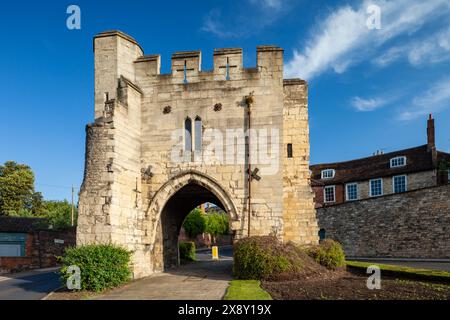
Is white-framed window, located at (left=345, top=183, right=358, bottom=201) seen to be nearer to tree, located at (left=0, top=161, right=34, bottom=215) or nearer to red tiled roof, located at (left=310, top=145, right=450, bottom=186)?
red tiled roof, located at (left=310, top=145, right=450, bottom=186)

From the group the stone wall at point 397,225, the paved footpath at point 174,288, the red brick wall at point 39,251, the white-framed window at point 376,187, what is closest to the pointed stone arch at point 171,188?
the paved footpath at point 174,288

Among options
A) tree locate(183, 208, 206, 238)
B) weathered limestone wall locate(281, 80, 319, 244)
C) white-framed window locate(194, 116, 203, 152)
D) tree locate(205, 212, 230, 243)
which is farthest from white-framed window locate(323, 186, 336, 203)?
white-framed window locate(194, 116, 203, 152)

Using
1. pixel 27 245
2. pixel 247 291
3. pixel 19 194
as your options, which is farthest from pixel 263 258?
pixel 19 194

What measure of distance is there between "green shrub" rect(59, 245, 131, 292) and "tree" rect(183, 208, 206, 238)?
3304 centimetres

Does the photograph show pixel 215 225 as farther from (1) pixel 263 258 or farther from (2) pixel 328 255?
(1) pixel 263 258

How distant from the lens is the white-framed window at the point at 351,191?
36306 mm

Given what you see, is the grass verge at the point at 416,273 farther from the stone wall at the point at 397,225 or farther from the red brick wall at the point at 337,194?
the red brick wall at the point at 337,194

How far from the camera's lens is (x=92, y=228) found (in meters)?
12.4

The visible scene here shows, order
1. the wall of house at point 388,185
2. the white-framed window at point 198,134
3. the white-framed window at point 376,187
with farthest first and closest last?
the white-framed window at point 376,187 → the wall of house at point 388,185 → the white-framed window at point 198,134

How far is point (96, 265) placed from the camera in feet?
37.4

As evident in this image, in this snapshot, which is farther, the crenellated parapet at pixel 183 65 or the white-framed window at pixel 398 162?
the white-framed window at pixel 398 162

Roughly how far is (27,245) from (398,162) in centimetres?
2848
